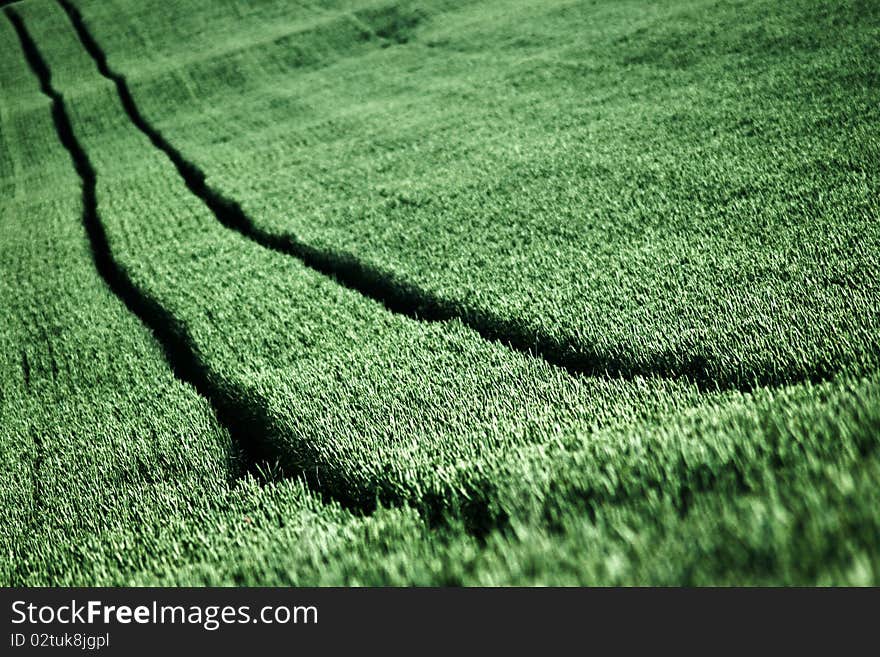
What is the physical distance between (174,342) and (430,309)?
11.4 ft

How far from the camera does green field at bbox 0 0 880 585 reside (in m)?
2.59

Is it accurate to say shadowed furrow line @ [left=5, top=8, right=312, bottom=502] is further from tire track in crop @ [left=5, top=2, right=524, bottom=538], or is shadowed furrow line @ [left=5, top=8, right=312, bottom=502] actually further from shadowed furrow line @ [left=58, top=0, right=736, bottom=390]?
shadowed furrow line @ [left=58, top=0, right=736, bottom=390]

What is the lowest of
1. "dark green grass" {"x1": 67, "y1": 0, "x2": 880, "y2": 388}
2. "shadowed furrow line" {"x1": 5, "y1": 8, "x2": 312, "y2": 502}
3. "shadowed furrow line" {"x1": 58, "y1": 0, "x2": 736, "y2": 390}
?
"shadowed furrow line" {"x1": 5, "y1": 8, "x2": 312, "y2": 502}

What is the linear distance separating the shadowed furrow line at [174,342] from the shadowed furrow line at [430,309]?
217 cm

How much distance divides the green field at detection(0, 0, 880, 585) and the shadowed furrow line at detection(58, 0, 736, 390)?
4 centimetres

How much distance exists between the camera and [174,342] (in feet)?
26.2

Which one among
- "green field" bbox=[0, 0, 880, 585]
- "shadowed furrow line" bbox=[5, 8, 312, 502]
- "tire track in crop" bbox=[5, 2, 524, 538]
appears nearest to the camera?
"green field" bbox=[0, 0, 880, 585]

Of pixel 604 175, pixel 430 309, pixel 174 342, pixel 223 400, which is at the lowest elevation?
pixel 174 342

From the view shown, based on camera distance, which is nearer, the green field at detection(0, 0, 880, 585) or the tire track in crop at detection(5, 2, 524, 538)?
the green field at detection(0, 0, 880, 585)

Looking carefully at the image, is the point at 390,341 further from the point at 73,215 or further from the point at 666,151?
the point at 73,215

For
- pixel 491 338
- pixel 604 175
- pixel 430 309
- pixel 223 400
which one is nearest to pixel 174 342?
pixel 223 400

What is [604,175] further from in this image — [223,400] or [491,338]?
[223,400]

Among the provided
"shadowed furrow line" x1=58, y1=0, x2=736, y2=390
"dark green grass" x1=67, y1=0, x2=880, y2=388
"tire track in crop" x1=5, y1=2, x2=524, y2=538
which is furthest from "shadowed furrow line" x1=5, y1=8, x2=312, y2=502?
"dark green grass" x1=67, y1=0, x2=880, y2=388

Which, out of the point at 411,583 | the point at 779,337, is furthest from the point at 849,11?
the point at 411,583
